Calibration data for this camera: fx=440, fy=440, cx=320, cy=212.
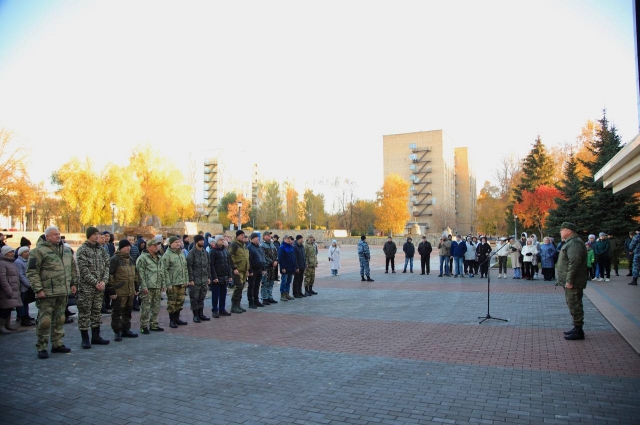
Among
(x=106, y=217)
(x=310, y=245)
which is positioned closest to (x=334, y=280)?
(x=310, y=245)

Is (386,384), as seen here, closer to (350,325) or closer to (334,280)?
(350,325)

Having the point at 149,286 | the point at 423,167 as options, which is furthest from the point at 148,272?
the point at 423,167

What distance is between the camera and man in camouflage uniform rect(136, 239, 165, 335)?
29.4 ft

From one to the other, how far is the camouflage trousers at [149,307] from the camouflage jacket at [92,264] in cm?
110

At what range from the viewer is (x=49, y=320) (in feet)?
23.2

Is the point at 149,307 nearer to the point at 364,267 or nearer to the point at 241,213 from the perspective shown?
the point at 364,267

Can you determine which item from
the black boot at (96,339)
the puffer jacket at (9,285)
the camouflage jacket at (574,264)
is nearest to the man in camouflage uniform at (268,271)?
the black boot at (96,339)

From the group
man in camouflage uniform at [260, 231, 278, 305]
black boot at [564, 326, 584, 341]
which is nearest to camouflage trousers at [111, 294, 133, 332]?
man in camouflage uniform at [260, 231, 278, 305]

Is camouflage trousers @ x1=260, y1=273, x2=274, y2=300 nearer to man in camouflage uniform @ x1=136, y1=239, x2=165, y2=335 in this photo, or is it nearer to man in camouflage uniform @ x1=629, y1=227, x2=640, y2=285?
man in camouflage uniform @ x1=136, y1=239, x2=165, y2=335

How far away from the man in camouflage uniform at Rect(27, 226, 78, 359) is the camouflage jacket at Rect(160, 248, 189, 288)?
2001 millimetres

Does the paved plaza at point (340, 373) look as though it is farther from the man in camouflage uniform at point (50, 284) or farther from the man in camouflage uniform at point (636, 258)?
the man in camouflage uniform at point (636, 258)

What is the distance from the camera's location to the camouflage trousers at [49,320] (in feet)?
23.1

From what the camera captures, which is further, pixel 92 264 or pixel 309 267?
pixel 309 267

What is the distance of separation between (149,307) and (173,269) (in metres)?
0.92
